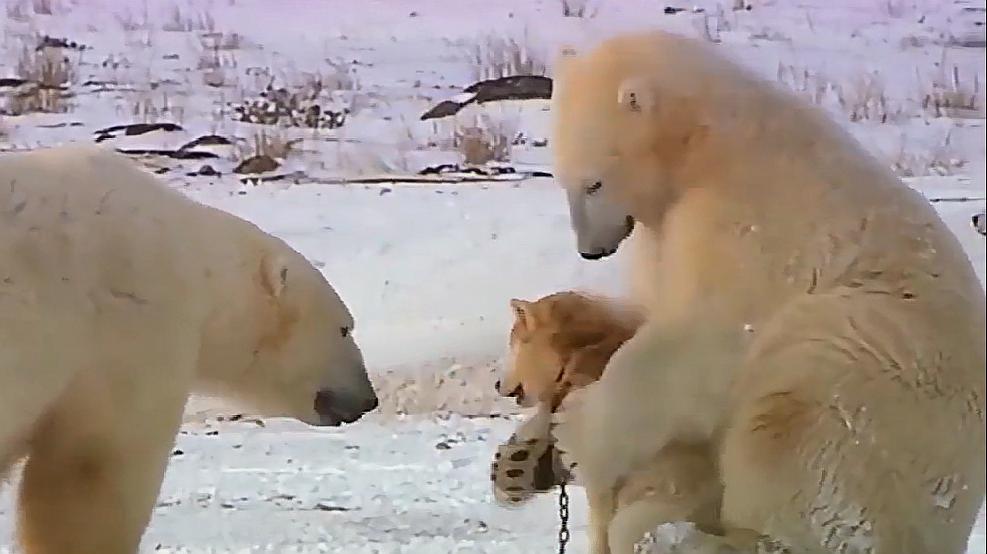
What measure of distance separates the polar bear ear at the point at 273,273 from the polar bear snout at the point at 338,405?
0.14 m

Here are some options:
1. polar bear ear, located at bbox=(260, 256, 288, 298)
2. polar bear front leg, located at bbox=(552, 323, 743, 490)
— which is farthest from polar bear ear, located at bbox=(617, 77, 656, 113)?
polar bear ear, located at bbox=(260, 256, 288, 298)

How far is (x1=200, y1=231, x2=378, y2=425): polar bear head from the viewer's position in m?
1.17

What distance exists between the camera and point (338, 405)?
1251 mm

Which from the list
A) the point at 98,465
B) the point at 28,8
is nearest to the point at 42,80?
the point at 28,8

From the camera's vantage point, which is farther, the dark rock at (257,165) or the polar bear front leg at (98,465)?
the dark rock at (257,165)

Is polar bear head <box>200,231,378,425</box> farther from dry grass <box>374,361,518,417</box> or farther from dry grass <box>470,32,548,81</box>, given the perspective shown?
dry grass <box>470,32,548,81</box>

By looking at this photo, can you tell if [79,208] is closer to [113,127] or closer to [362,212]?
[113,127]

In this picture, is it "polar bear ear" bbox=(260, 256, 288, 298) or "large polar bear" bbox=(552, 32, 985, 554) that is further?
"polar bear ear" bbox=(260, 256, 288, 298)

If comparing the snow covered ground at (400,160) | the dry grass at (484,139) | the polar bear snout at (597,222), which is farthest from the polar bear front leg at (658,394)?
the dry grass at (484,139)

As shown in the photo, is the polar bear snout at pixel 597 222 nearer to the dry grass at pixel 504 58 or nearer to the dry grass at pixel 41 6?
the dry grass at pixel 504 58

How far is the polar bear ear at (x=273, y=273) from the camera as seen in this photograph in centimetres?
118

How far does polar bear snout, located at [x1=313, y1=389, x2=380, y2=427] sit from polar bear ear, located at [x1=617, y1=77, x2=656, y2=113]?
50cm

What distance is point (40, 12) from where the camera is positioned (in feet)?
3.97

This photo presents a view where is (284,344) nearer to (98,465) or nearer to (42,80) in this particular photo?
(98,465)
